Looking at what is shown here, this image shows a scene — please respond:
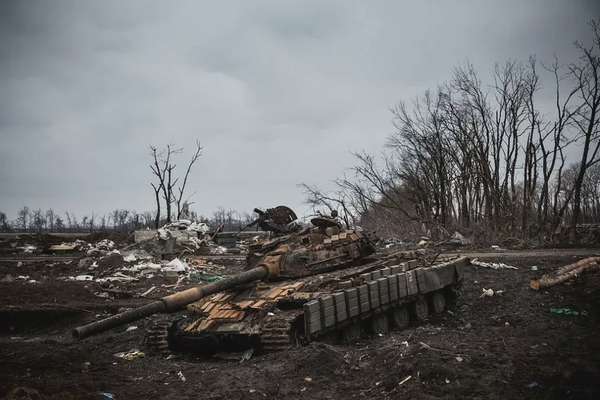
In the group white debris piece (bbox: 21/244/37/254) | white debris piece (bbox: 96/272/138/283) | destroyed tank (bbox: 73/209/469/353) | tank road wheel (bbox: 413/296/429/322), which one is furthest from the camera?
white debris piece (bbox: 21/244/37/254)

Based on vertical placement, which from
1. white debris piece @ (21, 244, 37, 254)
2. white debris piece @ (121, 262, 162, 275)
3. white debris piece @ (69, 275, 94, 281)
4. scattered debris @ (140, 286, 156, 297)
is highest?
white debris piece @ (21, 244, 37, 254)

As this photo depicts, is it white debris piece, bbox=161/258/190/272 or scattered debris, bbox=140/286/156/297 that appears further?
white debris piece, bbox=161/258/190/272

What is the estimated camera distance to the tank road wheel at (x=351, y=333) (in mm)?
8039

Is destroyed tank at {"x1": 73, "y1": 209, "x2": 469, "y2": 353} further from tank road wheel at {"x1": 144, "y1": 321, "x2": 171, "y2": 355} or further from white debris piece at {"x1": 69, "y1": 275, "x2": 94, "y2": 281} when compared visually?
white debris piece at {"x1": 69, "y1": 275, "x2": 94, "y2": 281}

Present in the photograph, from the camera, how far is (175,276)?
17.6 m

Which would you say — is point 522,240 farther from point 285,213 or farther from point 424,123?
point 285,213

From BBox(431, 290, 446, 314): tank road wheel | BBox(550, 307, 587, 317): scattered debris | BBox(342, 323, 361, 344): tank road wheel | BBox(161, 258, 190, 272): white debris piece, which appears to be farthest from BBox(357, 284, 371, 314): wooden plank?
BBox(161, 258, 190, 272): white debris piece

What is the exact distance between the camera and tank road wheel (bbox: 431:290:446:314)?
1049 cm

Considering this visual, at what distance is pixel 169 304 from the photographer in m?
7.02

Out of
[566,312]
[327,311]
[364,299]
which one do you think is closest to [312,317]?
Result: [327,311]

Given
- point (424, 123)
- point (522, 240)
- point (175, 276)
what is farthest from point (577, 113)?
point (175, 276)

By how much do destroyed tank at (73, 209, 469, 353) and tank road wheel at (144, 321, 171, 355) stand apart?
0.06 ft

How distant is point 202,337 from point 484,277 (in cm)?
981

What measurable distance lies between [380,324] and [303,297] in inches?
92.7
